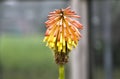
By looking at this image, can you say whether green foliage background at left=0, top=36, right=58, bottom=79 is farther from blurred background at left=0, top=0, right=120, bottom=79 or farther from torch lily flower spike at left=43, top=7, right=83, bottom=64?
torch lily flower spike at left=43, top=7, right=83, bottom=64

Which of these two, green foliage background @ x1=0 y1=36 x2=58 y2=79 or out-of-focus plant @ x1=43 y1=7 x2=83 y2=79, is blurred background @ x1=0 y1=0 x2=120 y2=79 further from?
out-of-focus plant @ x1=43 y1=7 x2=83 y2=79

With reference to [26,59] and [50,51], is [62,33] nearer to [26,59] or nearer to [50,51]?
[50,51]

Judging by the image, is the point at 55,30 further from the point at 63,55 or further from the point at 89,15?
the point at 89,15

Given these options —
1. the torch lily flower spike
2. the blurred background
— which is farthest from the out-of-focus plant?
the blurred background

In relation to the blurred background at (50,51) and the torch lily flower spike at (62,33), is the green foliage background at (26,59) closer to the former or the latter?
the blurred background at (50,51)

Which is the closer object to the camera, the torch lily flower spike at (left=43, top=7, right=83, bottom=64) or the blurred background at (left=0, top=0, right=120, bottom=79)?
the torch lily flower spike at (left=43, top=7, right=83, bottom=64)

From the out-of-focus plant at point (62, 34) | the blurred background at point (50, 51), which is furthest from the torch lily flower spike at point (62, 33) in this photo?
the blurred background at point (50, 51)
